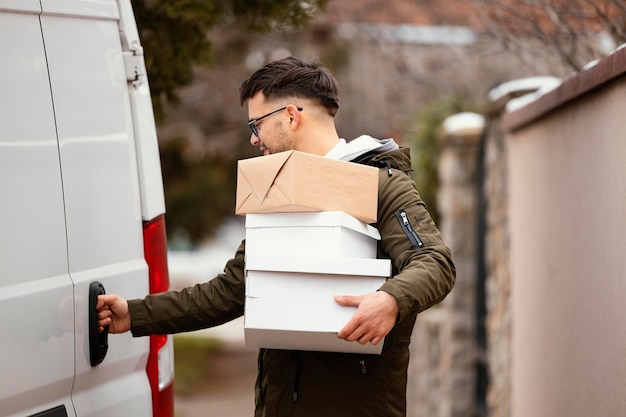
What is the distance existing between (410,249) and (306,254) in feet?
1.01

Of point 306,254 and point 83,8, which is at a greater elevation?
point 83,8

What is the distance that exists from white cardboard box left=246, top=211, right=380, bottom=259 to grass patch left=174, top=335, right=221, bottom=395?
10156 mm

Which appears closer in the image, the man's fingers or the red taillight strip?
the man's fingers

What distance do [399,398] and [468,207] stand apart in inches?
216

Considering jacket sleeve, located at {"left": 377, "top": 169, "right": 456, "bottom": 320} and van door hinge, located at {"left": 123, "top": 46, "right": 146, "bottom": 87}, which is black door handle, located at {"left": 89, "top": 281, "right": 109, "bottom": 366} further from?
jacket sleeve, located at {"left": 377, "top": 169, "right": 456, "bottom": 320}

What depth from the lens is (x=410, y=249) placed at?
9.75 feet

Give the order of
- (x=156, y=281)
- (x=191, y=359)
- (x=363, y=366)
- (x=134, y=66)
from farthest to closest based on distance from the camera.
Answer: (x=191, y=359)
(x=156, y=281)
(x=134, y=66)
(x=363, y=366)

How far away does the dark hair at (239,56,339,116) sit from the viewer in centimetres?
323

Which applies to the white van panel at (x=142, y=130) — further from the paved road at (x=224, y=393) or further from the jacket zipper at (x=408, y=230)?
the paved road at (x=224, y=393)

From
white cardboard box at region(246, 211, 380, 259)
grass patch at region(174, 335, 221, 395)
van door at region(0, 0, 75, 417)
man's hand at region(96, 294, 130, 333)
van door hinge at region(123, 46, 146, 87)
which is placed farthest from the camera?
grass patch at region(174, 335, 221, 395)

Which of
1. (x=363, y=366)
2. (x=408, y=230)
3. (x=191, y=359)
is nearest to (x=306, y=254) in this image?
(x=408, y=230)

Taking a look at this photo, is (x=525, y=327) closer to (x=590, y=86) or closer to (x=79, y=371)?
(x=590, y=86)

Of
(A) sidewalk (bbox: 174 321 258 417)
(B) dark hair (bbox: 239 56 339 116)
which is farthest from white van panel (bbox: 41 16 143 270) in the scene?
(A) sidewalk (bbox: 174 321 258 417)

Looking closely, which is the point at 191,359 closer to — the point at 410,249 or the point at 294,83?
the point at 294,83
